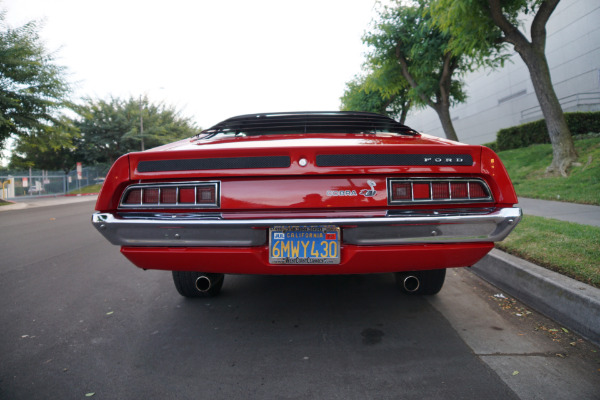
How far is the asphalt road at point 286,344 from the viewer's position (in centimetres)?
176

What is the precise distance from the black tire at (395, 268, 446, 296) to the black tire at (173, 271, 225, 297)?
1.45 m

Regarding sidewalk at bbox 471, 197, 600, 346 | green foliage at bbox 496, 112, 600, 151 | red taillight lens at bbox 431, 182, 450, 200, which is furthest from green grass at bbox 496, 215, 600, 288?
green foliage at bbox 496, 112, 600, 151

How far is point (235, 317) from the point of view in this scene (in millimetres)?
2586

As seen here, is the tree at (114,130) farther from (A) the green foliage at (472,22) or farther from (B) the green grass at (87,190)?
(A) the green foliage at (472,22)

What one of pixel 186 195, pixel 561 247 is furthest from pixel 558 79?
pixel 186 195

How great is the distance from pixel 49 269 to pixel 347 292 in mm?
3451

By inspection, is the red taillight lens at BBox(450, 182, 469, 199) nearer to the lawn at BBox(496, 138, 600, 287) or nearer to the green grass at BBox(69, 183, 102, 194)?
the lawn at BBox(496, 138, 600, 287)

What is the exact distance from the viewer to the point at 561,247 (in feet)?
11.1

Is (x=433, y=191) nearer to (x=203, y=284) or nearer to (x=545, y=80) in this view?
(x=203, y=284)

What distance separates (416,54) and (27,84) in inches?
560

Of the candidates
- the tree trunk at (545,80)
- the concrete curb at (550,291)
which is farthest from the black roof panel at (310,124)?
the tree trunk at (545,80)

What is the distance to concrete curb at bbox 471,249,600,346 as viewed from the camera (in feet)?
7.30

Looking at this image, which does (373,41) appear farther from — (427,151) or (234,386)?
(234,386)

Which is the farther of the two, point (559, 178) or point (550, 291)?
point (559, 178)
